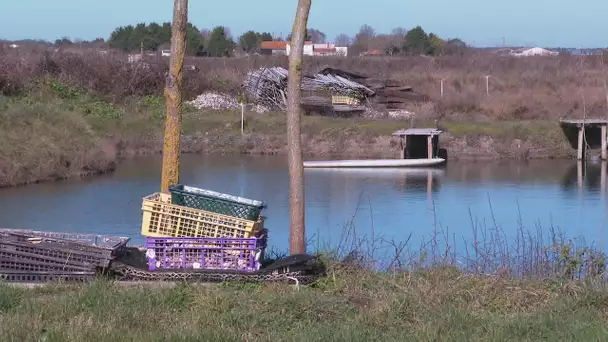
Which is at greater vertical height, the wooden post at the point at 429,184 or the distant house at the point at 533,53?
the distant house at the point at 533,53

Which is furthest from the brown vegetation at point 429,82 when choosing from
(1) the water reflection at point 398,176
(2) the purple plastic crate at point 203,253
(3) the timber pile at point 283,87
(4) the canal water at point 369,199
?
(2) the purple plastic crate at point 203,253

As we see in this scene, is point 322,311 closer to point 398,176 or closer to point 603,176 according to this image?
point 398,176

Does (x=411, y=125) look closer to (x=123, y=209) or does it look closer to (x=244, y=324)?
(x=123, y=209)

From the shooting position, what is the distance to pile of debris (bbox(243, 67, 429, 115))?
34500 mm

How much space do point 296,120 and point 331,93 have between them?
90.1ft

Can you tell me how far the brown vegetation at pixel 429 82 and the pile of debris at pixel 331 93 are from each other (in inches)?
58.8

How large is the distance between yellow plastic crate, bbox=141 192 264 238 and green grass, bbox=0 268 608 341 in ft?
2.14

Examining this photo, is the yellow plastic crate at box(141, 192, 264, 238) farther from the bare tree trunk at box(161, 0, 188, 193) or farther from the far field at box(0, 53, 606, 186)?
the far field at box(0, 53, 606, 186)

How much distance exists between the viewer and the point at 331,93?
35344mm

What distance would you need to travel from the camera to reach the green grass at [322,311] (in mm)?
5469

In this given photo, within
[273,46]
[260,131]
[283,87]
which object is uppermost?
[273,46]

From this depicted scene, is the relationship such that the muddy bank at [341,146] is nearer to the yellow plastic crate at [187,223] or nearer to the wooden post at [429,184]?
the wooden post at [429,184]

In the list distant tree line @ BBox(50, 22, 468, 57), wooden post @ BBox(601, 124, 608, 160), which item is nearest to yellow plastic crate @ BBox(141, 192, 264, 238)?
wooden post @ BBox(601, 124, 608, 160)

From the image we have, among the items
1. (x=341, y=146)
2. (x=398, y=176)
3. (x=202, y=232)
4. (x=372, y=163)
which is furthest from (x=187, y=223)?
(x=341, y=146)
